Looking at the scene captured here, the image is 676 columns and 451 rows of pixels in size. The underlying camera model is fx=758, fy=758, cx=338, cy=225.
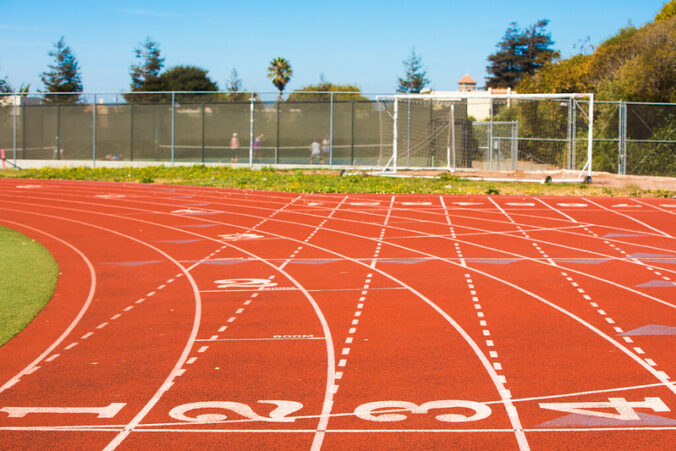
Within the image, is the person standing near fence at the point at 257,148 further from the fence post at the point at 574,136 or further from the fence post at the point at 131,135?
the fence post at the point at 574,136

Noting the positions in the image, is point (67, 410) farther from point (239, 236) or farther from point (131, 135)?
point (131, 135)

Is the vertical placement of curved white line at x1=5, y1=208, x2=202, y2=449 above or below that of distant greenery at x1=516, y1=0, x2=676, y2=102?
below

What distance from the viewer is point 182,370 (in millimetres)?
7258

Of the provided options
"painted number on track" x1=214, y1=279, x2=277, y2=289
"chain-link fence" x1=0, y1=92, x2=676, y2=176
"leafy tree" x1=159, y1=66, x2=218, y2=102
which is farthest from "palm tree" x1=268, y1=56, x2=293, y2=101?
"painted number on track" x1=214, y1=279, x2=277, y2=289

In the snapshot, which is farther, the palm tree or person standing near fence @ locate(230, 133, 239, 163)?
the palm tree

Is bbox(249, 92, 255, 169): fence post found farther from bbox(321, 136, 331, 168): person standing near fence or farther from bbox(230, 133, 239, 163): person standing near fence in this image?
bbox(321, 136, 331, 168): person standing near fence

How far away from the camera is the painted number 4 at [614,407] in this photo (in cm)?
598

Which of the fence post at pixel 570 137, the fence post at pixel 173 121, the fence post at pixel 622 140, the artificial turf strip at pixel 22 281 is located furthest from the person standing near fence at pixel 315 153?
the artificial turf strip at pixel 22 281

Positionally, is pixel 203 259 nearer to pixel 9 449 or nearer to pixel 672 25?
pixel 9 449

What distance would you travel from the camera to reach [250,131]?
3491cm

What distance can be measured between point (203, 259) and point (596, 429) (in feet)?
29.9

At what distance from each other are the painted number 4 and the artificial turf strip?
229 inches

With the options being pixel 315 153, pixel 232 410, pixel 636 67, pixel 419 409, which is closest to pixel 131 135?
pixel 315 153

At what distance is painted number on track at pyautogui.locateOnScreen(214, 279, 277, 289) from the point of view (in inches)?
444
